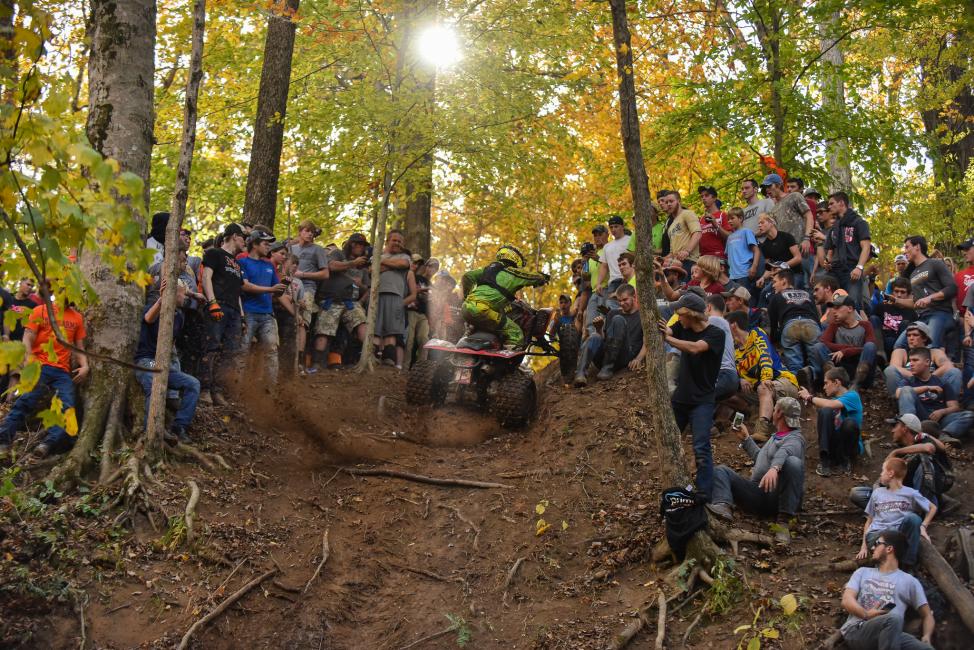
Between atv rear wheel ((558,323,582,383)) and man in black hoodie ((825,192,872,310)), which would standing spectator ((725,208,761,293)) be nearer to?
man in black hoodie ((825,192,872,310))

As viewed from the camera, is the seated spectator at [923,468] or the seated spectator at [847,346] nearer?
the seated spectator at [923,468]

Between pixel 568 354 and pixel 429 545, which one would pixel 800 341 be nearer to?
pixel 568 354

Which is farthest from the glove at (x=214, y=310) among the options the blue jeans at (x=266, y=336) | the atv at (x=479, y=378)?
the atv at (x=479, y=378)

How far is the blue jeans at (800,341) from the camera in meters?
11.4

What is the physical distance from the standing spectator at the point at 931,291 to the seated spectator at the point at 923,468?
2750 millimetres

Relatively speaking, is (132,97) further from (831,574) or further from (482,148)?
(831,574)

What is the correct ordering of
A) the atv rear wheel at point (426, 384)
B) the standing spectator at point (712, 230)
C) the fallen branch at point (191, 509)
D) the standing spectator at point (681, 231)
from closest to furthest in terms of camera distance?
the fallen branch at point (191, 509) < the atv rear wheel at point (426, 384) < the standing spectator at point (681, 231) < the standing spectator at point (712, 230)

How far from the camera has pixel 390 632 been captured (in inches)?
309

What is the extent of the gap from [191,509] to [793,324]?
24.6 ft

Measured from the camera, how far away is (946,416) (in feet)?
32.6

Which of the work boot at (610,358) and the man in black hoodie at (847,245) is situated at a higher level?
the man in black hoodie at (847,245)

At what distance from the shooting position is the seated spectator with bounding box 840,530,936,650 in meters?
6.60

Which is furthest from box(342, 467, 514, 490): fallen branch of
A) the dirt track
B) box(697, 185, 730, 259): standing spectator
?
box(697, 185, 730, 259): standing spectator

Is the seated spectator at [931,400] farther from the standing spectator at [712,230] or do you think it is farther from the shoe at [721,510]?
the standing spectator at [712,230]
